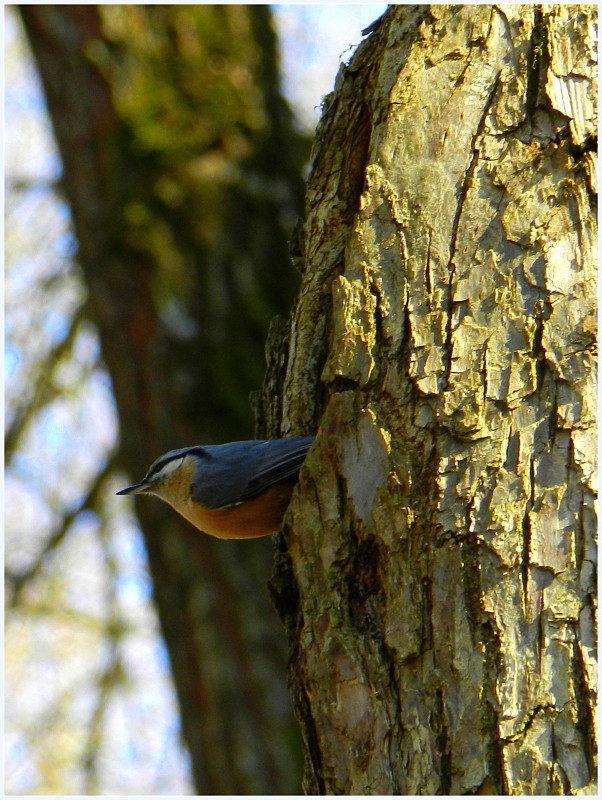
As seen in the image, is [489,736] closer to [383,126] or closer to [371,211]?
[371,211]

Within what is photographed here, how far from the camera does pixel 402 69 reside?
7.47 ft

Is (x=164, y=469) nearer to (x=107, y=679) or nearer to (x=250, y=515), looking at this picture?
(x=250, y=515)

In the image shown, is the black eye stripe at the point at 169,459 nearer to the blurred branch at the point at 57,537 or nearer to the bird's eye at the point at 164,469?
the bird's eye at the point at 164,469

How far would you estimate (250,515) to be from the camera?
9.36 ft

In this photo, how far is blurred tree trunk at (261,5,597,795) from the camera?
5.58ft

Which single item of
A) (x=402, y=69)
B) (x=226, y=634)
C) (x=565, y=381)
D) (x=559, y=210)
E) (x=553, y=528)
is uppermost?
(x=402, y=69)

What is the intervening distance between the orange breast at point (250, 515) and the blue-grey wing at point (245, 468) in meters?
0.03

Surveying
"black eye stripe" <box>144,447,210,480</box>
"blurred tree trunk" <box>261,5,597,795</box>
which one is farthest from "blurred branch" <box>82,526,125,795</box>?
"blurred tree trunk" <box>261,5,597,795</box>

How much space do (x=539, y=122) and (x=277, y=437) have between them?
122 cm

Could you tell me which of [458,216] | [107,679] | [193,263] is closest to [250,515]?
[458,216]

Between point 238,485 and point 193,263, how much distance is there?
4.91 feet

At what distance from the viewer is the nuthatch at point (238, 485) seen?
2.65 m

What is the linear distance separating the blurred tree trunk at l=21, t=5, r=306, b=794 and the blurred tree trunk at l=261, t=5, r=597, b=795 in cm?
155

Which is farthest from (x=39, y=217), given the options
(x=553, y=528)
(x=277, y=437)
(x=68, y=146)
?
(x=553, y=528)
